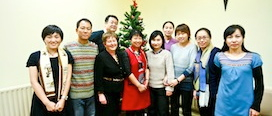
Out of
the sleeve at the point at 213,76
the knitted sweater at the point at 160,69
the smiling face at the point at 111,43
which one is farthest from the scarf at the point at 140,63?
the sleeve at the point at 213,76

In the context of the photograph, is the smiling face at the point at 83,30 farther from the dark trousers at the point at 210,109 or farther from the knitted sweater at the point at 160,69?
the dark trousers at the point at 210,109

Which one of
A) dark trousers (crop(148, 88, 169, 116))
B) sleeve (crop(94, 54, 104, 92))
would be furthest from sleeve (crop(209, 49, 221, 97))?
A: sleeve (crop(94, 54, 104, 92))

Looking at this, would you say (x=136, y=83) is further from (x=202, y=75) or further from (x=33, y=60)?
(x=33, y=60)

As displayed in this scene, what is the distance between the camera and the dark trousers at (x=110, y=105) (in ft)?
7.52

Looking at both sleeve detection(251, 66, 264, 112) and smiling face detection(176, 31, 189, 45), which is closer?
sleeve detection(251, 66, 264, 112)

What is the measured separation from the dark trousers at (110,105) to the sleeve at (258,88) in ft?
4.39

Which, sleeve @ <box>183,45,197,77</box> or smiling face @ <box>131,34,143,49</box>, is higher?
smiling face @ <box>131,34,143,49</box>

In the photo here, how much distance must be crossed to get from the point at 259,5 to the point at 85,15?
2726 millimetres

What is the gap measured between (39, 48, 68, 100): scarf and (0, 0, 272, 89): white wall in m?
1.17

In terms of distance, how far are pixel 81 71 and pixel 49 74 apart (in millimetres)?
359

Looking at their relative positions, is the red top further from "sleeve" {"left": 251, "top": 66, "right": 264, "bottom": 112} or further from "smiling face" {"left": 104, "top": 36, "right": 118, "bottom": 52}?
"sleeve" {"left": 251, "top": 66, "right": 264, "bottom": 112}

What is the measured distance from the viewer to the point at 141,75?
97.0 inches

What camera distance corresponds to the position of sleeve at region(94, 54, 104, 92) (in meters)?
2.22

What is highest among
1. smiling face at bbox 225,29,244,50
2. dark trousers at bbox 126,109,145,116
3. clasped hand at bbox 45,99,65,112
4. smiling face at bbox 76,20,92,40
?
smiling face at bbox 76,20,92,40
